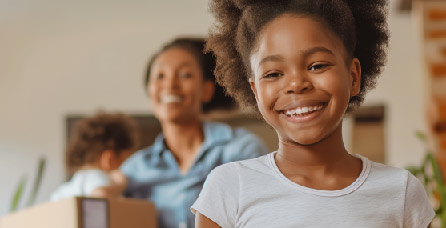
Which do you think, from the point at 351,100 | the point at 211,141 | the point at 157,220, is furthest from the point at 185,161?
the point at 351,100

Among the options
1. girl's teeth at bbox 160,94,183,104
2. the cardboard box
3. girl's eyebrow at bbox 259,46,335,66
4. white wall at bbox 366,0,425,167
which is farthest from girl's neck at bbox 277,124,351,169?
white wall at bbox 366,0,425,167

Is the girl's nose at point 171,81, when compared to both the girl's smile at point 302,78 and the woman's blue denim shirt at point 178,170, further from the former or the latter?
the girl's smile at point 302,78

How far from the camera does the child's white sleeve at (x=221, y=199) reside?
865 millimetres

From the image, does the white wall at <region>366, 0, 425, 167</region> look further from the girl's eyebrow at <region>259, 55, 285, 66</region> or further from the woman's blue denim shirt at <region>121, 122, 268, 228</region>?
the girl's eyebrow at <region>259, 55, 285, 66</region>

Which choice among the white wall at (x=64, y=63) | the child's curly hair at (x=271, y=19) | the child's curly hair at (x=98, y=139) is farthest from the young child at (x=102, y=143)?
the white wall at (x=64, y=63)

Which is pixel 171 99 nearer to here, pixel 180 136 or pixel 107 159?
pixel 180 136

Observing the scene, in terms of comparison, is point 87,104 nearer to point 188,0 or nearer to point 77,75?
point 77,75

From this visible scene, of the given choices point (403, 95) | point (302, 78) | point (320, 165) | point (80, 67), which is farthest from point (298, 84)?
point (80, 67)

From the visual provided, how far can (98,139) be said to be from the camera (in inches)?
96.4

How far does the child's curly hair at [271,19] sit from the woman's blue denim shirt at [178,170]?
70cm

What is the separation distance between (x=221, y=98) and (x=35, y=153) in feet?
10.5

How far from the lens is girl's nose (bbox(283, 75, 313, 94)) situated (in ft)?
2.76

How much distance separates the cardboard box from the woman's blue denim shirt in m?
0.15

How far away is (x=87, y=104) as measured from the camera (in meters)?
4.92
